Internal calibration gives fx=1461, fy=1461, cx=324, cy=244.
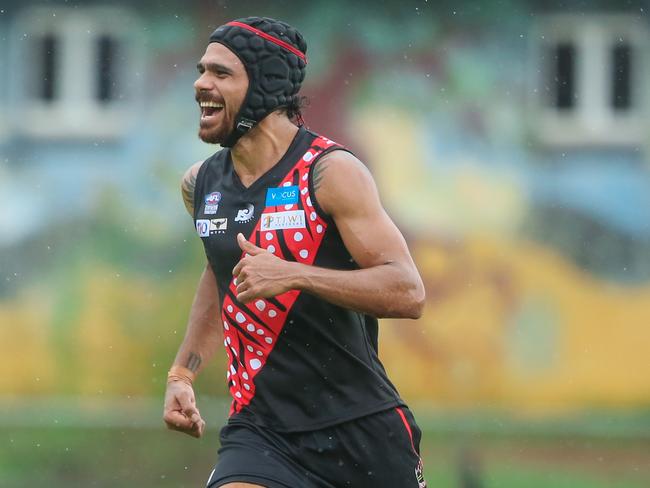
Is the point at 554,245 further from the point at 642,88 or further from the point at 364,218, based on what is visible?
the point at 364,218

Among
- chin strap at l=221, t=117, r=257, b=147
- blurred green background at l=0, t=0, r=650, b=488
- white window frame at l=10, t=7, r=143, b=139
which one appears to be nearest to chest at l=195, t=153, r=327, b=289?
chin strap at l=221, t=117, r=257, b=147

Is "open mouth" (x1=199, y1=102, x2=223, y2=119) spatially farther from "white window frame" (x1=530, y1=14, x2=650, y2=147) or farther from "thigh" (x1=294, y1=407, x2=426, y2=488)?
"white window frame" (x1=530, y1=14, x2=650, y2=147)

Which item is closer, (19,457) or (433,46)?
(19,457)

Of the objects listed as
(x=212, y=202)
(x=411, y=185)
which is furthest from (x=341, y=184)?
(x=411, y=185)

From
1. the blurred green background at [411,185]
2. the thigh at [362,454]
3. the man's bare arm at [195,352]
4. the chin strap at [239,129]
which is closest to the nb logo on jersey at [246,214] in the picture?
the chin strap at [239,129]

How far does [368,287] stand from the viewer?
15.6 feet

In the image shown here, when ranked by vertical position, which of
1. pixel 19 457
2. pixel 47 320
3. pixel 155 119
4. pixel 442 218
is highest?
pixel 155 119

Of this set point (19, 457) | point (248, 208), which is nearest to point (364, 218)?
point (248, 208)

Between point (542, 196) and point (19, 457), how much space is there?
5.84 meters

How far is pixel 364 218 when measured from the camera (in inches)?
191

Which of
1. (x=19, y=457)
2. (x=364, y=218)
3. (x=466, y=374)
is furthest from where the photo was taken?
(x=466, y=374)

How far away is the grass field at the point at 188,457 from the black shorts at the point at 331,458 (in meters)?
8.59

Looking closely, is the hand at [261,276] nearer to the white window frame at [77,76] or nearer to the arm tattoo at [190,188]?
the arm tattoo at [190,188]

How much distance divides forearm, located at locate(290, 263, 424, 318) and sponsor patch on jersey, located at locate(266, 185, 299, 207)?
34cm
